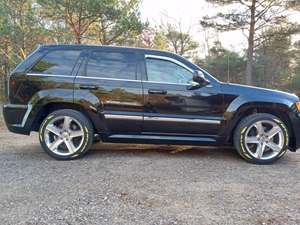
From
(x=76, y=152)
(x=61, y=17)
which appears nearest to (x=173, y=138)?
(x=76, y=152)

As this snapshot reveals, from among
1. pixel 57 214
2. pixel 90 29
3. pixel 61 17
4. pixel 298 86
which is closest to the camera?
pixel 57 214

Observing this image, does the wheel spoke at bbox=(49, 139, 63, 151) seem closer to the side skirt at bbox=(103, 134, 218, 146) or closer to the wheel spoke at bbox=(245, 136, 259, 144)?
the side skirt at bbox=(103, 134, 218, 146)

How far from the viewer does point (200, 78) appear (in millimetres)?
4680

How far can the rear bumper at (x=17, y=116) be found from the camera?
15.4 feet

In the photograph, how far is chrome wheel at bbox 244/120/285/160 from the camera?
4641 millimetres

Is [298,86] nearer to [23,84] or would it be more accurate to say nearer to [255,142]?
[255,142]

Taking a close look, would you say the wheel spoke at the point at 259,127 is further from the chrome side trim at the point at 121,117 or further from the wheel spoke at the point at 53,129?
the wheel spoke at the point at 53,129

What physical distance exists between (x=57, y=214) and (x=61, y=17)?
12.5m

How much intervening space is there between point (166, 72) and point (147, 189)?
1960 millimetres

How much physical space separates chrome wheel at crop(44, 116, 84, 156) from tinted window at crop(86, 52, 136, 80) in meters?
0.79

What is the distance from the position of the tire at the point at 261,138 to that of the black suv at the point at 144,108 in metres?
0.01

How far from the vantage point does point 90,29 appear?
15.5m

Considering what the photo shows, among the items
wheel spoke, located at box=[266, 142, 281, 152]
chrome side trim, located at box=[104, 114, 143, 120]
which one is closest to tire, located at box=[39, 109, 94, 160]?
chrome side trim, located at box=[104, 114, 143, 120]

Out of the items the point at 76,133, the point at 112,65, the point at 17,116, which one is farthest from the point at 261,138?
the point at 17,116
